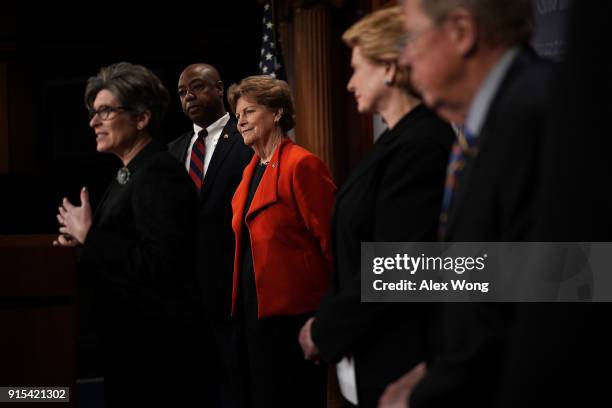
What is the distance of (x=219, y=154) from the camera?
335 centimetres

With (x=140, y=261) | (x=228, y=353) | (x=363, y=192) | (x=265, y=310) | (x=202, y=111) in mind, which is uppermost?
(x=202, y=111)

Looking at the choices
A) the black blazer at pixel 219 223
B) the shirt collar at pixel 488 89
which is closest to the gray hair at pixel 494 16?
the shirt collar at pixel 488 89

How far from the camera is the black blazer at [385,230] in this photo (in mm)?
1506

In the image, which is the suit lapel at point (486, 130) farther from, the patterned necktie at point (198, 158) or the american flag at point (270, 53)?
the american flag at point (270, 53)

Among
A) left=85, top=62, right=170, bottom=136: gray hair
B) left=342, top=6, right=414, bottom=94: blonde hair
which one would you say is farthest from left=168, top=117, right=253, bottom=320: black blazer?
left=342, top=6, right=414, bottom=94: blonde hair

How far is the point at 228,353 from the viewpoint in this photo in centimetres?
315

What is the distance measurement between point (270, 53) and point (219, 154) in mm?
1888

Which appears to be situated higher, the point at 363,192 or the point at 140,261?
the point at 363,192

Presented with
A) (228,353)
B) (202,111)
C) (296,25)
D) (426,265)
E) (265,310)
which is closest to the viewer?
(426,265)

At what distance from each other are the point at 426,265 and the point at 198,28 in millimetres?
4956

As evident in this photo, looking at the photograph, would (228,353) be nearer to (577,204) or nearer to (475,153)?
(475,153)

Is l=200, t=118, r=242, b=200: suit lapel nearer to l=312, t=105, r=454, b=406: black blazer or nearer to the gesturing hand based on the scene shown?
the gesturing hand

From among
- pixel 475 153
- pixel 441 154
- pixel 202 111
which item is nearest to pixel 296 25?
pixel 202 111

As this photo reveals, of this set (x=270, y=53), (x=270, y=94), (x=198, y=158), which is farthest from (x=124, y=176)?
(x=270, y=53)
